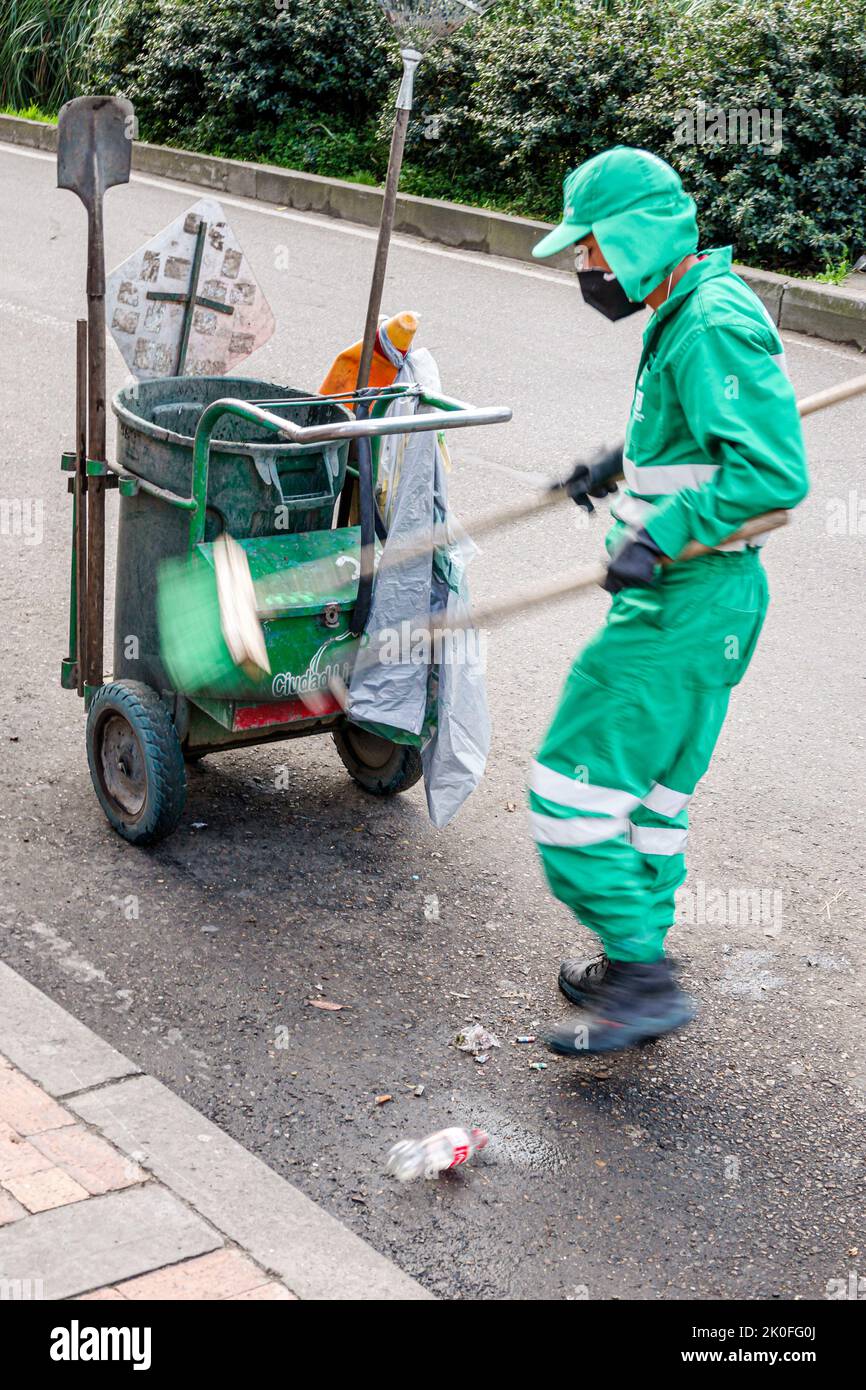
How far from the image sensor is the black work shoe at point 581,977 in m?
3.61

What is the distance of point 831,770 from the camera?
193 inches

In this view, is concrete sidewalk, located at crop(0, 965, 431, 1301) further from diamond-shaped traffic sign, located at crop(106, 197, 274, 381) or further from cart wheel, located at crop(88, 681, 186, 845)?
diamond-shaped traffic sign, located at crop(106, 197, 274, 381)

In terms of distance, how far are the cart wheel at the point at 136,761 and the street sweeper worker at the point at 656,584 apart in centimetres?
104

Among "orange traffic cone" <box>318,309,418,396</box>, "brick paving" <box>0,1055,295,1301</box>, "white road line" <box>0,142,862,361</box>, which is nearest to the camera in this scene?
"brick paving" <box>0,1055,295,1301</box>

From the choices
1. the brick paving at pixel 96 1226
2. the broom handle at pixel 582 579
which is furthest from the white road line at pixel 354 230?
the brick paving at pixel 96 1226

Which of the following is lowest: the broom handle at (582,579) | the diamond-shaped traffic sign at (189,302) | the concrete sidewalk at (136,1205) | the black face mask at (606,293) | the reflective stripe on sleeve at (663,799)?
the concrete sidewalk at (136,1205)

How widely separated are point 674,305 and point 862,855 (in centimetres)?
182

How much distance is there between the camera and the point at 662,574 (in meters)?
3.30

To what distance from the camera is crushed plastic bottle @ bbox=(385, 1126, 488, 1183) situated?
10.2 feet

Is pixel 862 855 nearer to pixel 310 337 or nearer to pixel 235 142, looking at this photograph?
pixel 310 337

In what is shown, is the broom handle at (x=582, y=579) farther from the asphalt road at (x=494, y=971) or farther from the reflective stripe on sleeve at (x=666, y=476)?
the asphalt road at (x=494, y=971)

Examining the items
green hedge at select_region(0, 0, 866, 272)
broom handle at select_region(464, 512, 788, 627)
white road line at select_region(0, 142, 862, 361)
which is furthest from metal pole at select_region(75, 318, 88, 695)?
green hedge at select_region(0, 0, 866, 272)

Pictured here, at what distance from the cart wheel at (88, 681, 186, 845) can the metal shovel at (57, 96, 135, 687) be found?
475 mm

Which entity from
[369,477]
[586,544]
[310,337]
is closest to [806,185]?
[310,337]
